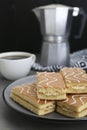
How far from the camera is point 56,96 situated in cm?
49

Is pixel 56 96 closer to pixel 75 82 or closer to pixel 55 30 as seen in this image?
pixel 75 82

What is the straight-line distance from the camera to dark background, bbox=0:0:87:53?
3.19 feet

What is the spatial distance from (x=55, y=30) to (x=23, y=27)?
235mm

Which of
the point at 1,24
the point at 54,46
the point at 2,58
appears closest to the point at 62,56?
the point at 54,46

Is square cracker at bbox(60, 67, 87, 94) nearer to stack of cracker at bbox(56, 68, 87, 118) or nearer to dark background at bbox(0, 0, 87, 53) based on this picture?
stack of cracker at bbox(56, 68, 87, 118)

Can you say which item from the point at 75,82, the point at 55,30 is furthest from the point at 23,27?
the point at 75,82

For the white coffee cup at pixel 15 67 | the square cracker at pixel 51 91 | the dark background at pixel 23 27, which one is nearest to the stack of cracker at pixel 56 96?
the square cracker at pixel 51 91

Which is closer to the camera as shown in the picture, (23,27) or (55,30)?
(55,30)

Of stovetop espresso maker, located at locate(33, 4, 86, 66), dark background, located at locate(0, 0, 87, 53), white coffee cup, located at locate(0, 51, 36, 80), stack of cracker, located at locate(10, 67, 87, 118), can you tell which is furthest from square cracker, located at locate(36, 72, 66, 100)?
dark background, located at locate(0, 0, 87, 53)

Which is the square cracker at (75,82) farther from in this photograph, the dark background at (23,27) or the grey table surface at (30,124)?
the dark background at (23,27)

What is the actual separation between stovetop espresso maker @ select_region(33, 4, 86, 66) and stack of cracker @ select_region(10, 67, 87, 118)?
27 cm

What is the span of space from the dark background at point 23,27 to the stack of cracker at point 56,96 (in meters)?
0.48

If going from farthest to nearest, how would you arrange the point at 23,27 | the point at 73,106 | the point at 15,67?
the point at 23,27, the point at 15,67, the point at 73,106

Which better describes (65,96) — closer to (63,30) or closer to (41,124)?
(41,124)
